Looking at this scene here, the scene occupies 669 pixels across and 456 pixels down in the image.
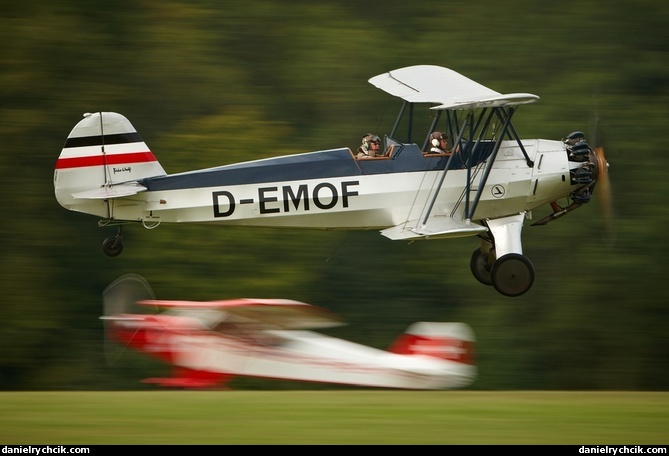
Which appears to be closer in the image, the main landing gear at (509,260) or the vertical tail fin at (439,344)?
the main landing gear at (509,260)

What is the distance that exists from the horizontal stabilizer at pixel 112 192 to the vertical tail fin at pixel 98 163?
0.11 meters

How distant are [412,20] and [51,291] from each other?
11092 millimetres

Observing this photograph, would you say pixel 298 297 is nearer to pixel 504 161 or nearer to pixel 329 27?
pixel 329 27

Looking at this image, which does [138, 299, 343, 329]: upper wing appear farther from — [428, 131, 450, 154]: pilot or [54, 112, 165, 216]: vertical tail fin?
[428, 131, 450, 154]: pilot

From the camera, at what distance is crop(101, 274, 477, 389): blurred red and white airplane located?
16047 mm

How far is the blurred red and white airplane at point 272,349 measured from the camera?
16.0 meters

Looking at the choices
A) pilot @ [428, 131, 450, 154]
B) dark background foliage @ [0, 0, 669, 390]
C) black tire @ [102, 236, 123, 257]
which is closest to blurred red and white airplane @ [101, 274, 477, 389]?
black tire @ [102, 236, 123, 257]

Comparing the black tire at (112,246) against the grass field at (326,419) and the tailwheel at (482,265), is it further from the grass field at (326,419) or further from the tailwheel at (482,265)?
the tailwheel at (482,265)

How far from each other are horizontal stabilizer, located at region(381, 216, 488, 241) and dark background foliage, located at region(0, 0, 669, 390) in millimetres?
11581

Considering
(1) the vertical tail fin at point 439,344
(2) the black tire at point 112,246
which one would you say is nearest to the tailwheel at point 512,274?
(1) the vertical tail fin at point 439,344

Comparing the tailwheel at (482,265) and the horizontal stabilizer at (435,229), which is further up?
the horizontal stabilizer at (435,229)

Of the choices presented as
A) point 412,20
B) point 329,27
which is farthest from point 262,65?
point 412,20

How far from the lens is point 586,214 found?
25.4 metres

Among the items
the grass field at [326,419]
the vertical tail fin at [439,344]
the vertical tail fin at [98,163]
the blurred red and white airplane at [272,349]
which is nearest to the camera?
the grass field at [326,419]
